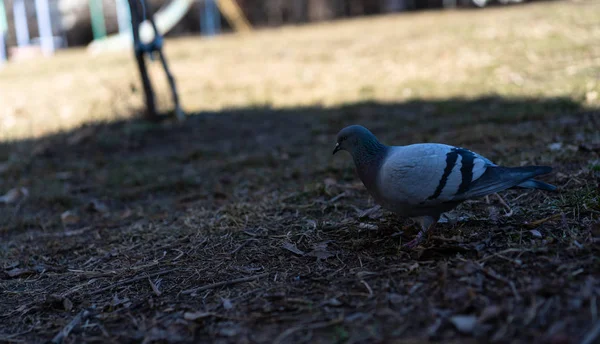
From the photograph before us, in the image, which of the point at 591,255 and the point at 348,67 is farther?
the point at 348,67

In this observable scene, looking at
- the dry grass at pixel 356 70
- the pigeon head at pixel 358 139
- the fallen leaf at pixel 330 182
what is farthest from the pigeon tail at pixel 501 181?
the dry grass at pixel 356 70

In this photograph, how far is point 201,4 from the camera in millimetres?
18297

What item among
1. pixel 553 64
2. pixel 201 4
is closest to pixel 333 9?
pixel 201 4

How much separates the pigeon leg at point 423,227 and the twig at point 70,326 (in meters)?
1.55

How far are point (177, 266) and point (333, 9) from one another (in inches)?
628

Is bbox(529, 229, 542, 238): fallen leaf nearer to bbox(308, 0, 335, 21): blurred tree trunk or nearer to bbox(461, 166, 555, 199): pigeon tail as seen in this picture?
bbox(461, 166, 555, 199): pigeon tail

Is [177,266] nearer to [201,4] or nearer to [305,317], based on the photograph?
[305,317]

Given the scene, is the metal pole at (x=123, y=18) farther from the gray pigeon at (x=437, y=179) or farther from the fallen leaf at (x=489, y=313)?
the fallen leaf at (x=489, y=313)

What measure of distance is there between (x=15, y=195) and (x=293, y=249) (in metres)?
2.95

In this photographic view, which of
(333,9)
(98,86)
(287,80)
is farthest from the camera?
(333,9)

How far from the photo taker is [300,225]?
3.34 metres

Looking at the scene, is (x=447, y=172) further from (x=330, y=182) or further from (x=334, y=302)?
(x=330, y=182)

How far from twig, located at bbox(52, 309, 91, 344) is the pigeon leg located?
155 centimetres

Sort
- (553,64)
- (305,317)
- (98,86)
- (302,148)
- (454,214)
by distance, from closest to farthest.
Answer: (305,317) < (454,214) < (302,148) < (553,64) < (98,86)
